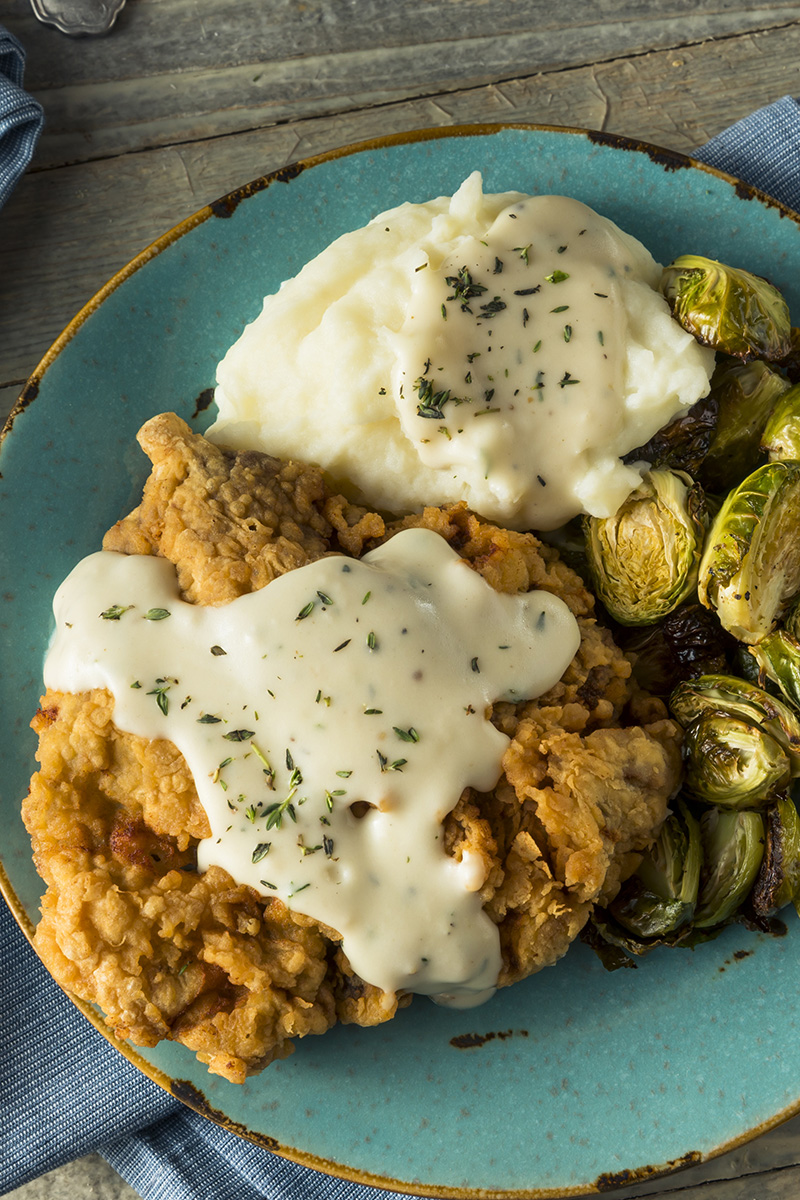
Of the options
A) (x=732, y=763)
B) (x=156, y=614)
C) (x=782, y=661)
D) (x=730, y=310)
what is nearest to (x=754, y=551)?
(x=782, y=661)

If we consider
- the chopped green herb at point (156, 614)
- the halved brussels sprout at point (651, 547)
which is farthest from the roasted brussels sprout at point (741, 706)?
the chopped green herb at point (156, 614)

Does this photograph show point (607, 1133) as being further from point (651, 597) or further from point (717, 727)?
point (651, 597)

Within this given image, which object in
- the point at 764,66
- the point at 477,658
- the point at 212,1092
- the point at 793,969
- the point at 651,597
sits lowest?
the point at 793,969

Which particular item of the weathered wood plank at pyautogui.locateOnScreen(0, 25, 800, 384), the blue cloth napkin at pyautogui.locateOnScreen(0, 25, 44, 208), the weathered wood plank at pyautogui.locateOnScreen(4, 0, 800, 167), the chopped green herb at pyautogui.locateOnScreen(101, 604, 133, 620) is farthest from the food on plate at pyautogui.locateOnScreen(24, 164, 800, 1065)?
the blue cloth napkin at pyautogui.locateOnScreen(0, 25, 44, 208)

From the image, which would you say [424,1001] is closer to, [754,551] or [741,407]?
[754,551]

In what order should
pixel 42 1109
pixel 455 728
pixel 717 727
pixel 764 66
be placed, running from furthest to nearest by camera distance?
1. pixel 764 66
2. pixel 42 1109
3. pixel 717 727
4. pixel 455 728

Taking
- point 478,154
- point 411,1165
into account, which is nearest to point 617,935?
point 411,1165
